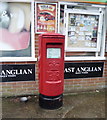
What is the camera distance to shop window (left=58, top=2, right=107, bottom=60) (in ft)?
12.3

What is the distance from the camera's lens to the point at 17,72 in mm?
3658

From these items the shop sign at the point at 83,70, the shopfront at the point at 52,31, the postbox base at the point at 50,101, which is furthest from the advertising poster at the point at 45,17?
the postbox base at the point at 50,101

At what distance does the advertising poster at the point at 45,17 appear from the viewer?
3529 millimetres

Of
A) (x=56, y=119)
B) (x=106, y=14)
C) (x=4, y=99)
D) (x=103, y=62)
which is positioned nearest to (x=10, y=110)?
(x=4, y=99)

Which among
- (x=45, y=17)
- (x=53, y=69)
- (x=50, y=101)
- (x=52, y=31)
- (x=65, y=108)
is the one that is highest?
(x=45, y=17)

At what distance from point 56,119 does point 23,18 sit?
2.57m

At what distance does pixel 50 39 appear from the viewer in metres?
2.78

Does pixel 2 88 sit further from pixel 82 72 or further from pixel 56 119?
pixel 82 72

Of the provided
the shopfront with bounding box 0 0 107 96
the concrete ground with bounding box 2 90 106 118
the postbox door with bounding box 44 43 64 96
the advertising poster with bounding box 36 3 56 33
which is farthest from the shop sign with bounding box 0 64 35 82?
the advertising poster with bounding box 36 3 56 33

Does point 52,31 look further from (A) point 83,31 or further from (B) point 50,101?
(B) point 50,101

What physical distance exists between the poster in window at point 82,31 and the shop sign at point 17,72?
50.8 inches

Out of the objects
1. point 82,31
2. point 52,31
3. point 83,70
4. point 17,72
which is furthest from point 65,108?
point 82,31

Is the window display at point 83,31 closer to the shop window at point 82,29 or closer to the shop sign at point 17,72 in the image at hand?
the shop window at point 82,29

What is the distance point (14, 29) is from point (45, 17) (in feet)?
2.85
